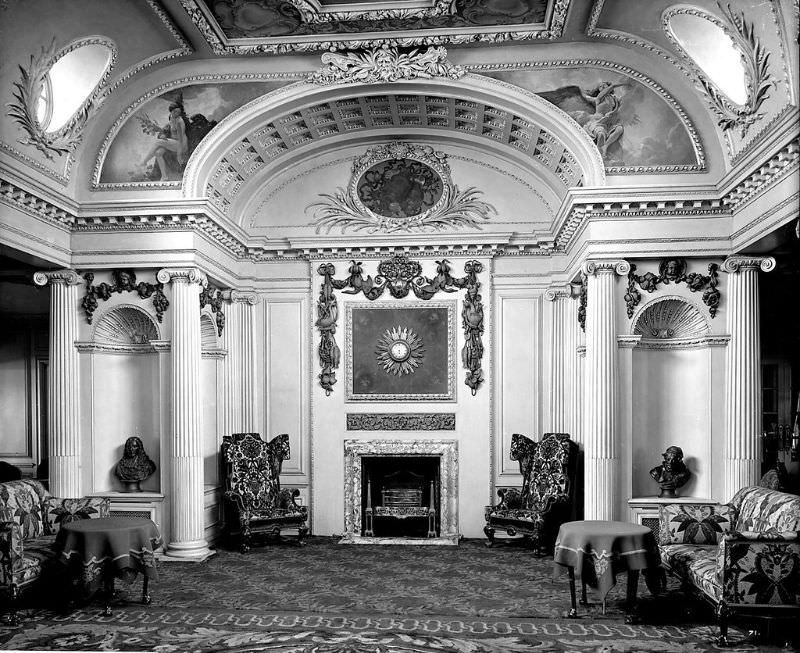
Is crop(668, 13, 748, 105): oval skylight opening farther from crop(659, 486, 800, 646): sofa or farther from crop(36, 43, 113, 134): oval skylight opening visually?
crop(36, 43, 113, 134): oval skylight opening

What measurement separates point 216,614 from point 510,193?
7.49 meters

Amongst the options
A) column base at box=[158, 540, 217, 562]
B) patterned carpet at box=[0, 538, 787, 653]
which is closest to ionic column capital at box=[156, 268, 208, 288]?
column base at box=[158, 540, 217, 562]

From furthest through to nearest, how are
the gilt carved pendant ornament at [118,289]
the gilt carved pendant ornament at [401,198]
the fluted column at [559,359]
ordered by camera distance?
the gilt carved pendant ornament at [401,198]
the fluted column at [559,359]
the gilt carved pendant ornament at [118,289]

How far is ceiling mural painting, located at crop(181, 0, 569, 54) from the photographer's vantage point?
26.1ft

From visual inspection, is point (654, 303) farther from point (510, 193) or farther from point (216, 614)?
point (216, 614)

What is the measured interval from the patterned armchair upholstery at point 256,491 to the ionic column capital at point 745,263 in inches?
255

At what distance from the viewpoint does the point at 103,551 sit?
276 inches

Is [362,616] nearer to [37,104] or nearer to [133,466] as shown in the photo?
[133,466]

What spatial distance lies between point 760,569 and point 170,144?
8.13m

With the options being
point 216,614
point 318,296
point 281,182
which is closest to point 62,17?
point 281,182

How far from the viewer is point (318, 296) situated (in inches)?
460

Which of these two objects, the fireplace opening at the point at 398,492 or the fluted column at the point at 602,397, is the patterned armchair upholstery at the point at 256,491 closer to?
the fireplace opening at the point at 398,492

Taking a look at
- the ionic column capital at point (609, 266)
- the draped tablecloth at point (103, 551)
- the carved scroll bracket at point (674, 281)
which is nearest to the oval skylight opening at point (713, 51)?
the carved scroll bracket at point (674, 281)

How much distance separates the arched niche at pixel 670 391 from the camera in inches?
362
